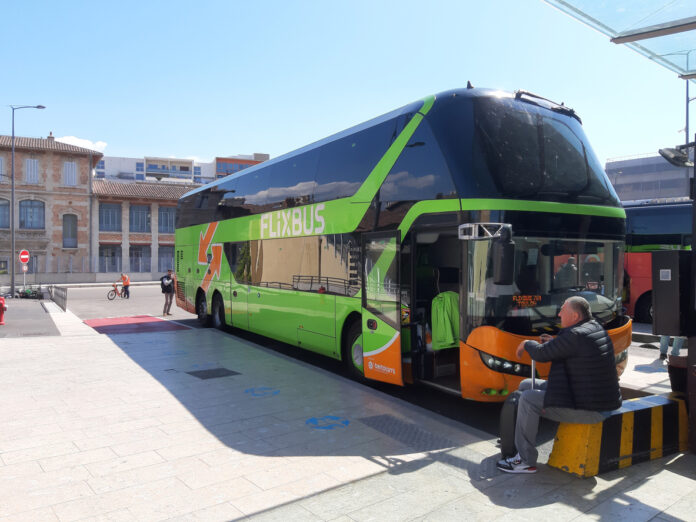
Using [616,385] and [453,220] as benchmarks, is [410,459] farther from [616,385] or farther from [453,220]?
[453,220]

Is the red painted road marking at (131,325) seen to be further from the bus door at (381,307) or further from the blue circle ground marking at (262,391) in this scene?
the bus door at (381,307)

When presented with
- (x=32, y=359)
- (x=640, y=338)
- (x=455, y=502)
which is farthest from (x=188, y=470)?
(x=32, y=359)

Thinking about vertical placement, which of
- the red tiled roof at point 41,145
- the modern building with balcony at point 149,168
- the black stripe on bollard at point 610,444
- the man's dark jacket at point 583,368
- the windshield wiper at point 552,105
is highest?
the modern building with balcony at point 149,168

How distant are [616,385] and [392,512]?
2147 mm

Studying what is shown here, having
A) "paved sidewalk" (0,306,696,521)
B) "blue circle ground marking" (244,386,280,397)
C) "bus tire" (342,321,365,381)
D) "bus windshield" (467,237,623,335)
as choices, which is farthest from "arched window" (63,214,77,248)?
"bus windshield" (467,237,623,335)

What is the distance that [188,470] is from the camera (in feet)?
15.8

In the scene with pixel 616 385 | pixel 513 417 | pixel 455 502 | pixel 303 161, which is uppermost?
pixel 303 161

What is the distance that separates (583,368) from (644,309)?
43.2 feet

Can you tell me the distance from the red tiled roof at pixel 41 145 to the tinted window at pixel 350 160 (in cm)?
4850

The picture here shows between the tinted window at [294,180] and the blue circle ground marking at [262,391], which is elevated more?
the tinted window at [294,180]

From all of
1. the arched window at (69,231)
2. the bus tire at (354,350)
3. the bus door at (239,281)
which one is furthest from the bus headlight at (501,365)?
the arched window at (69,231)

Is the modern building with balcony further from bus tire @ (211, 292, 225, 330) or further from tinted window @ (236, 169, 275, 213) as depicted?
tinted window @ (236, 169, 275, 213)

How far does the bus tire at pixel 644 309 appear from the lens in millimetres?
15609

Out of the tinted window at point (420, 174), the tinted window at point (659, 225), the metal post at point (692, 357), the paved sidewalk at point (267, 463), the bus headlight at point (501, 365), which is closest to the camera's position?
the paved sidewalk at point (267, 463)
